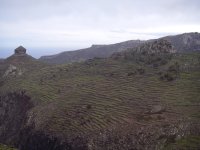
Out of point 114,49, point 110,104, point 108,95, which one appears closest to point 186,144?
point 110,104

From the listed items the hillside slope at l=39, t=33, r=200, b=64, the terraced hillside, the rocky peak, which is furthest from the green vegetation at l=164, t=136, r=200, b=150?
the hillside slope at l=39, t=33, r=200, b=64

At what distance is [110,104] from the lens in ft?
172

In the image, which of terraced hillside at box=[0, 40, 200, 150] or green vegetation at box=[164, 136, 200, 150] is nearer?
green vegetation at box=[164, 136, 200, 150]

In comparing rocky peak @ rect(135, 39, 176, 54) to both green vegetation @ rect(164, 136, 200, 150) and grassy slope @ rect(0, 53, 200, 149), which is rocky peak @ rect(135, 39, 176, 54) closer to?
grassy slope @ rect(0, 53, 200, 149)

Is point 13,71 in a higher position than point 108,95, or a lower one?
higher

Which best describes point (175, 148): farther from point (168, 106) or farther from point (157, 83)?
point (157, 83)

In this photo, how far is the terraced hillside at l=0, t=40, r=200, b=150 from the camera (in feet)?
141

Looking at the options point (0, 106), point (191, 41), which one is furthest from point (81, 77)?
point (191, 41)

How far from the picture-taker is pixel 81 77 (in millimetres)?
71250

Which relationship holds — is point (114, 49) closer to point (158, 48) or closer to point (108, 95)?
point (158, 48)

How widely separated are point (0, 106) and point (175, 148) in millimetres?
44726

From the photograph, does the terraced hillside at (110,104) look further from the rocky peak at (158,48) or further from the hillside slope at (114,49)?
the hillside slope at (114,49)

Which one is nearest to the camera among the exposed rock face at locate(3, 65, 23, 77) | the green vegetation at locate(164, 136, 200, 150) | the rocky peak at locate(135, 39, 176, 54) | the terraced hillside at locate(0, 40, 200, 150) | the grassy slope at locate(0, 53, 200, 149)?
the green vegetation at locate(164, 136, 200, 150)

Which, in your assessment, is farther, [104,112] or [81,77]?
[81,77]
